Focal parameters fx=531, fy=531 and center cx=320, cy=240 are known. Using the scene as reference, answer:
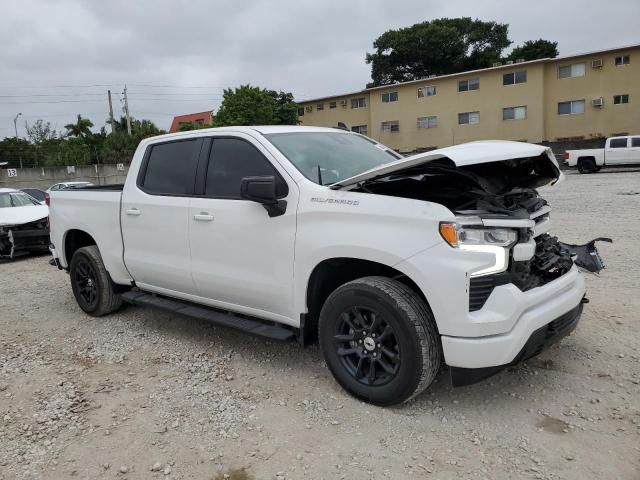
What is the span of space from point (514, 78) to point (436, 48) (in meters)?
19.6

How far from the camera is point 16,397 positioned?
391 cm

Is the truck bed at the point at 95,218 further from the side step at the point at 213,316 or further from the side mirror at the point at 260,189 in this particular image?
the side mirror at the point at 260,189

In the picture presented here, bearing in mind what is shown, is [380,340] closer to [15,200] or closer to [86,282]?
[86,282]

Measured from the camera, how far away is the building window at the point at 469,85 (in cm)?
3812

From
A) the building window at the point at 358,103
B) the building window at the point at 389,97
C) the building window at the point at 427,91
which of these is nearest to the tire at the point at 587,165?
the building window at the point at 427,91

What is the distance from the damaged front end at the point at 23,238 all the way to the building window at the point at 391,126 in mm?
34617

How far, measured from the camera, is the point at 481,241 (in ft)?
9.93

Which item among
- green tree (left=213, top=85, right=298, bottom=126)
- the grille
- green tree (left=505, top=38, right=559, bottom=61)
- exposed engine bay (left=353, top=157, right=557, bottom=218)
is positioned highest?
green tree (left=505, top=38, right=559, bottom=61)

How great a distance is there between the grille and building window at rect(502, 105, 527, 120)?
36880mm

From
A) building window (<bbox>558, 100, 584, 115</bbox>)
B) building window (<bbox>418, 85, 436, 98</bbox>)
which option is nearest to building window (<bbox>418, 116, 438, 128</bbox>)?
building window (<bbox>418, 85, 436, 98</bbox>)

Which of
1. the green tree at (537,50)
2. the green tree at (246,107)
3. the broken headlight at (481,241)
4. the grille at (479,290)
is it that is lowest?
the grille at (479,290)

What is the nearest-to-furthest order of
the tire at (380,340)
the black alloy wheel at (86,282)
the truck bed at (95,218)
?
the tire at (380,340)
the truck bed at (95,218)
the black alloy wheel at (86,282)

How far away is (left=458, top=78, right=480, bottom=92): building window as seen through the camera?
125ft

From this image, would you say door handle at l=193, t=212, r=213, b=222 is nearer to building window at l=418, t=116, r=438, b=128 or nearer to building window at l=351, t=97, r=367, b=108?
building window at l=418, t=116, r=438, b=128
